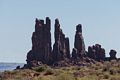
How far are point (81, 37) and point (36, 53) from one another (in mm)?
13009

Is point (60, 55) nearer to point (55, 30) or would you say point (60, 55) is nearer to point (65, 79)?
point (55, 30)

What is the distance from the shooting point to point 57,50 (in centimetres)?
11750

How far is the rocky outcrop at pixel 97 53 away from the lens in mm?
115000

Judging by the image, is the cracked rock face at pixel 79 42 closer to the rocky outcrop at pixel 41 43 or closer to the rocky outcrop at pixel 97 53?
the rocky outcrop at pixel 97 53

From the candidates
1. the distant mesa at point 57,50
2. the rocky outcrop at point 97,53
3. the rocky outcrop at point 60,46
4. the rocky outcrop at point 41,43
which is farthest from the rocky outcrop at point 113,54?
the rocky outcrop at point 41,43

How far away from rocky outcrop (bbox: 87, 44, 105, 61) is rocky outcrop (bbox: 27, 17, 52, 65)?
1085 centimetres

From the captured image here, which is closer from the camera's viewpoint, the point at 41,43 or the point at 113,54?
the point at 113,54

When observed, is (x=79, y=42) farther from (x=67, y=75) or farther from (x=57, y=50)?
(x=67, y=75)

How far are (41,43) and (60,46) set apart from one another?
5095 mm

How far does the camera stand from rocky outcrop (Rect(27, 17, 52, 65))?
Answer: 382ft

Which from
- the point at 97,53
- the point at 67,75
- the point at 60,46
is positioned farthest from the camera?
the point at 60,46

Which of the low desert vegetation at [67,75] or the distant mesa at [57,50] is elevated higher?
the distant mesa at [57,50]

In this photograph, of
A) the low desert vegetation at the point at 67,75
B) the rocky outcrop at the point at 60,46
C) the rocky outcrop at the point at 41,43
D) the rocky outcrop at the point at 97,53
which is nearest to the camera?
the low desert vegetation at the point at 67,75

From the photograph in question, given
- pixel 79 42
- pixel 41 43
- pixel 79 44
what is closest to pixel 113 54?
pixel 79 44
